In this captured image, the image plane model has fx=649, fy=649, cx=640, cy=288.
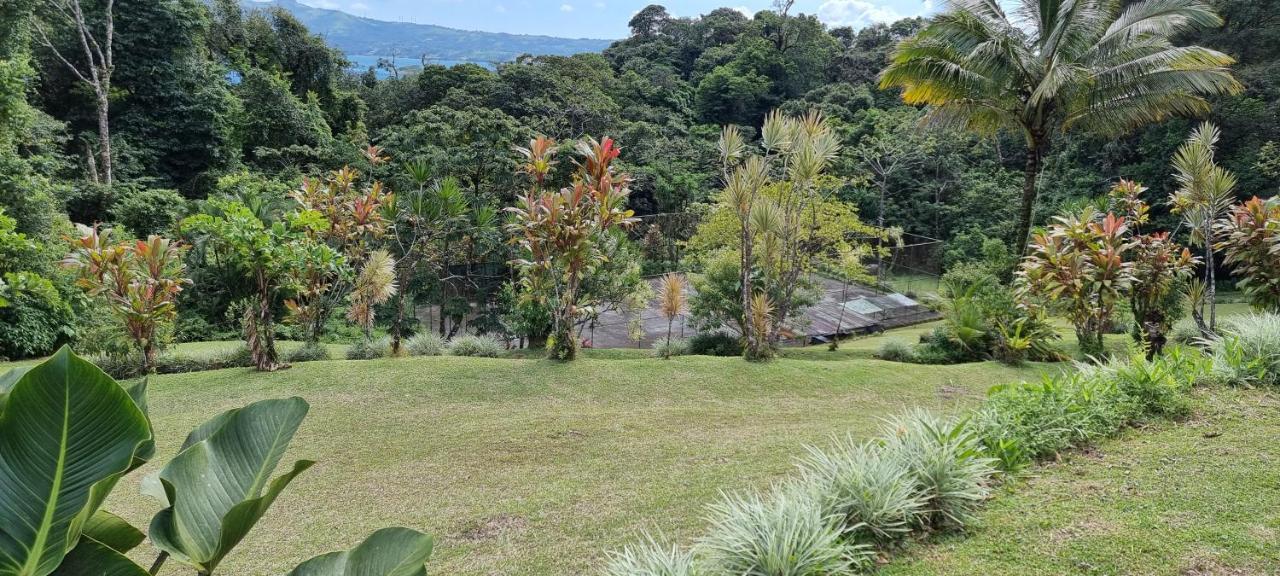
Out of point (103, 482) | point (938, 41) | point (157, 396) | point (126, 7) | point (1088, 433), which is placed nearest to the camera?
point (103, 482)

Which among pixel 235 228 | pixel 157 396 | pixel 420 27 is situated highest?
pixel 420 27

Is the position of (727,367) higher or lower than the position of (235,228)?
lower

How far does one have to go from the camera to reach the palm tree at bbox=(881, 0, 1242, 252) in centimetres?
885

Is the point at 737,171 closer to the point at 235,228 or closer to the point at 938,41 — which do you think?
the point at 938,41

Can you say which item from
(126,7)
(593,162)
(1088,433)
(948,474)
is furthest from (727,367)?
(126,7)

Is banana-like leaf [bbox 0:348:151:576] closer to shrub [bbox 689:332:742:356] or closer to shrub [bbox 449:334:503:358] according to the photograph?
shrub [bbox 449:334:503:358]

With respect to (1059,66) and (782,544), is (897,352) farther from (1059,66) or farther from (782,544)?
(782,544)

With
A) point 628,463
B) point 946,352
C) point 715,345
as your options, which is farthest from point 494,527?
point 946,352

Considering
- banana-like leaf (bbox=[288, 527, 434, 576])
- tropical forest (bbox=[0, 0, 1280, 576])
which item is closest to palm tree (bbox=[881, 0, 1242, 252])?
tropical forest (bbox=[0, 0, 1280, 576])

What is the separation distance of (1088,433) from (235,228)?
290 inches

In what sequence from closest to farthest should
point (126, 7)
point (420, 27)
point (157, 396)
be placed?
point (157, 396)
point (126, 7)
point (420, 27)

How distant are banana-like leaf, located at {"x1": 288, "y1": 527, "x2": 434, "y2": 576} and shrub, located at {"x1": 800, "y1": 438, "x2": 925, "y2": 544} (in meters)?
1.99

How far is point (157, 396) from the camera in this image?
5969mm

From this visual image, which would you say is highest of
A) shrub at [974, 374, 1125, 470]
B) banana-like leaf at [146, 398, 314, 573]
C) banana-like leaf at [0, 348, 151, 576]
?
banana-like leaf at [0, 348, 151, 576]
